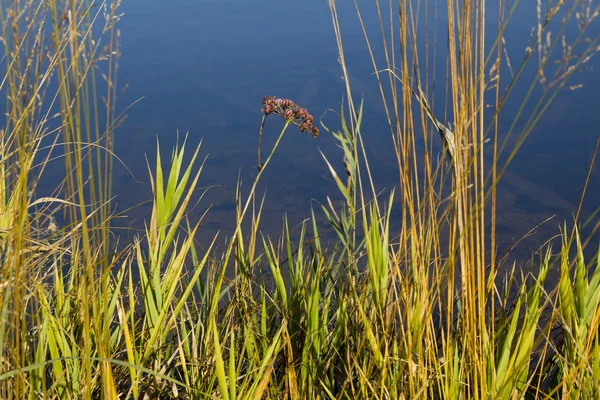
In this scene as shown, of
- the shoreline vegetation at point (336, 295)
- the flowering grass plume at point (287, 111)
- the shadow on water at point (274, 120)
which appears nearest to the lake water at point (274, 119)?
the shadow on water at point (274, 120)

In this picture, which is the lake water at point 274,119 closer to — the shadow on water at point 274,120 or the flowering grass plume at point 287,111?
the shadow on water at point 274,120

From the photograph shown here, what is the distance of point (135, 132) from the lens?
4.42 meters

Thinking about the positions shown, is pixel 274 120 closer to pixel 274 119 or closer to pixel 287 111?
pixel 274 119

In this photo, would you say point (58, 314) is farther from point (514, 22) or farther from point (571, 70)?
point (514, 22)

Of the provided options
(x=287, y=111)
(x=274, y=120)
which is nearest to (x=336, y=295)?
(x=287, y=111)

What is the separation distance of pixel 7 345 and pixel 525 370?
3.12 ft

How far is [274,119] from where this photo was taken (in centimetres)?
475

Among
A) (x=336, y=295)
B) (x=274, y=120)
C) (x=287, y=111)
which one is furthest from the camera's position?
(x=274, y=120)

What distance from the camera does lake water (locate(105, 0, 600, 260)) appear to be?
11.8 ft

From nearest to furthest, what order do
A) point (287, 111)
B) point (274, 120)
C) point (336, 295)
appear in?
point (287, 111)
point (336, 295)
point (274, 120)

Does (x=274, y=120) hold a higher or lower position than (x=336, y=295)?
lower

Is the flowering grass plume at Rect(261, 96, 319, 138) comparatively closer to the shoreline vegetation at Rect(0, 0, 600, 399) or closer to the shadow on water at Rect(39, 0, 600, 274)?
the shoreline vegetation at Rect(0, 0, 600, 399)

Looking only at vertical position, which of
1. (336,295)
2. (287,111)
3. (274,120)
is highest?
(287,111)

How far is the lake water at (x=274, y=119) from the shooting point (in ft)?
11.8
